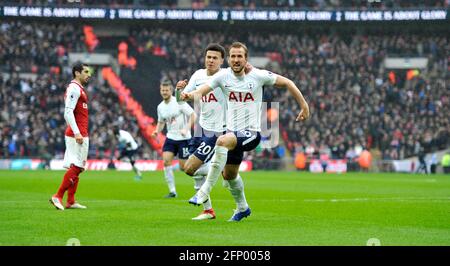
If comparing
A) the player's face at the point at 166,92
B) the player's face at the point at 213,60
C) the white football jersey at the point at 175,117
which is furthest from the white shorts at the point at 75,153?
the player's face at the point at 166,92

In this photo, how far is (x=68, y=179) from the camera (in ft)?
49.3

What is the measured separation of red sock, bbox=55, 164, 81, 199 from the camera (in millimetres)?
14945

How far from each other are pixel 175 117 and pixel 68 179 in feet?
17.1

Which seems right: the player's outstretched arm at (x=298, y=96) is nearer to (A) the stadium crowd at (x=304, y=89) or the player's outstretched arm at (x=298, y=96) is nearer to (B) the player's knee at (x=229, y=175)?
(B) the player's knee at (x=229, y=175)

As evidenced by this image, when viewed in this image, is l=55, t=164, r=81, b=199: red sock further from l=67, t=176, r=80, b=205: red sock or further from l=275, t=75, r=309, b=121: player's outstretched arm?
l=275, t=75, r=309, b=121: player's outstretched arm

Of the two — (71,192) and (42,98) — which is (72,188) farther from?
(42,98)

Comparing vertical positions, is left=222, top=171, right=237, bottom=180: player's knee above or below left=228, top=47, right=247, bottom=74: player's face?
below

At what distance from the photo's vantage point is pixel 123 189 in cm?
2256

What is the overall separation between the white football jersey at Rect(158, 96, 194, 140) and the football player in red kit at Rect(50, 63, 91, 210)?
4318mm

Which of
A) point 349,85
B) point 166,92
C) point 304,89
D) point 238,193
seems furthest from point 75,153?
point 349,85

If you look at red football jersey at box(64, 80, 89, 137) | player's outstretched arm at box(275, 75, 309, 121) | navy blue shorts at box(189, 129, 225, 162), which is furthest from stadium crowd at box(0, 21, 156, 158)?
player's outstretched arm at box(275, 75, 309, 121)

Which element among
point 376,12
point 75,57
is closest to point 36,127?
point 75,57

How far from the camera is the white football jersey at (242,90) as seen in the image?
40.9 feet
